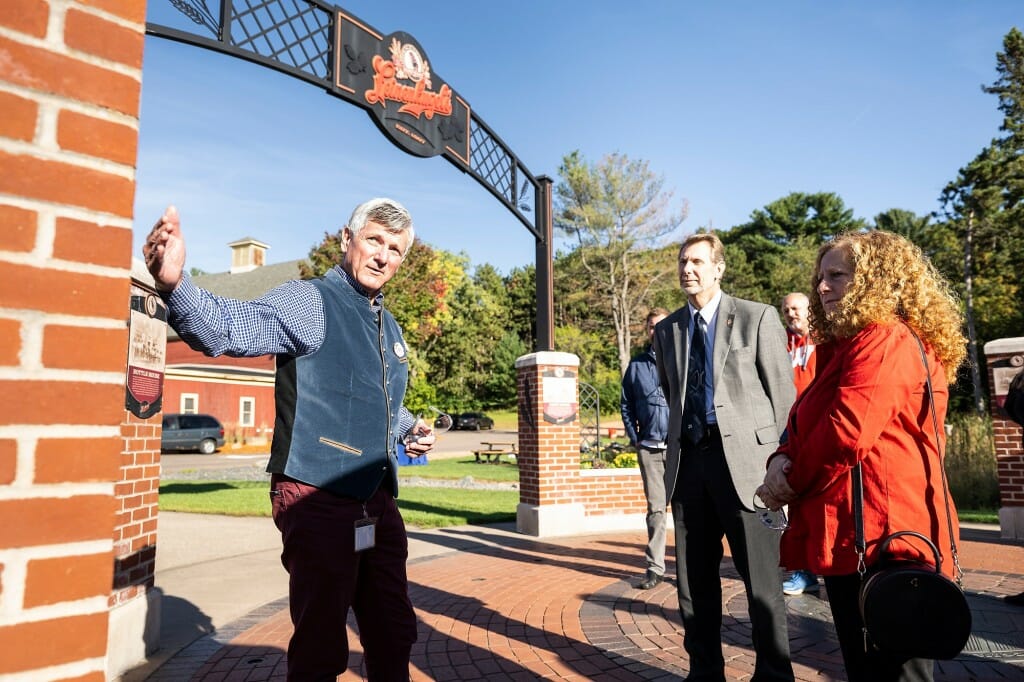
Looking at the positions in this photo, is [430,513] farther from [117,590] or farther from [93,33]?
[93,33]

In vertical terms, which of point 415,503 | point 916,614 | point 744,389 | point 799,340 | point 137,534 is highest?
point 799,340

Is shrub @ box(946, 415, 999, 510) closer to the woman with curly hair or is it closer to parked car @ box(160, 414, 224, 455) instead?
the woman with curly hair

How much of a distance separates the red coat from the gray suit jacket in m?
0.81

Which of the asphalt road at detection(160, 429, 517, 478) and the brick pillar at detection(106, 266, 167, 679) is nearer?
the brick pillar at detection(106, 266, 167, 679)

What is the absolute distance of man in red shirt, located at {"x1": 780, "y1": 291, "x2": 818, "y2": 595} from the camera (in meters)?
4.79

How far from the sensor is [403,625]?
2.29 metres

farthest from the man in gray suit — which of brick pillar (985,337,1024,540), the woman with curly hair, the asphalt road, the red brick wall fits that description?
the asphalt road

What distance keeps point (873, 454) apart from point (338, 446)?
166 cm

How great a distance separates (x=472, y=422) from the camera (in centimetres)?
4594

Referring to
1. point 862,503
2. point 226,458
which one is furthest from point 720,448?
point 226,458

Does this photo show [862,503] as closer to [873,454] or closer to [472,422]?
[873,454]

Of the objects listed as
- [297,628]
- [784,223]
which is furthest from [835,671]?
[784,223]

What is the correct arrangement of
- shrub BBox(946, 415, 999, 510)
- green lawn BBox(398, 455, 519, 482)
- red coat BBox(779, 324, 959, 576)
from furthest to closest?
green lawn BBox(398, 455, 519, 482) → shrub BBox(946, 415, 999, 510) → red coat BBox(779, 324, 959, 576)

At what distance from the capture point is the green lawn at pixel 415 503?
942 cm
